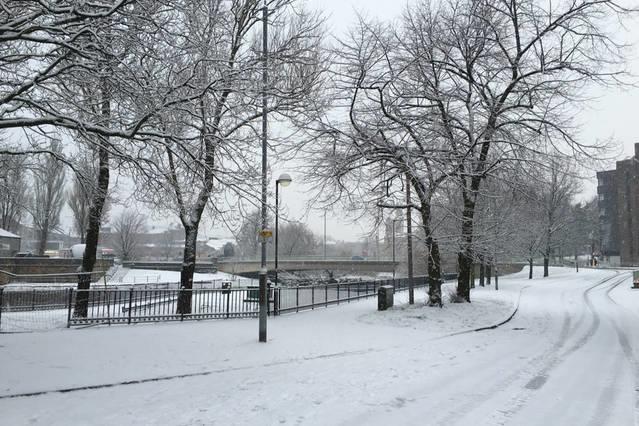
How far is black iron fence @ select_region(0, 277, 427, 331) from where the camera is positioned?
44.1 ft

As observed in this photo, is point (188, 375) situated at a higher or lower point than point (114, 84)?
lower

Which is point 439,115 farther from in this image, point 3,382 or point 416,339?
point 3,382

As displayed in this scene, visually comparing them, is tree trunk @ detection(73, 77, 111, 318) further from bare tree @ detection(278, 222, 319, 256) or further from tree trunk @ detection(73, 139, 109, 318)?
bare tree @ detection(278, 222, 319, 256)

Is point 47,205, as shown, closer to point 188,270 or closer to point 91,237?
point 91,237

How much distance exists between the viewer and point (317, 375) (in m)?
8.21

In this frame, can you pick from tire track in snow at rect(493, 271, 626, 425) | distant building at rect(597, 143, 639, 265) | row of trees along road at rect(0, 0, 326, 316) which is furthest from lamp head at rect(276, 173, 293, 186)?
distant building at rect(597, 143, 639, 265)

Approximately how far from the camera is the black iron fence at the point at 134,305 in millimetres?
13430

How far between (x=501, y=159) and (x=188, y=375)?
12.6 meters

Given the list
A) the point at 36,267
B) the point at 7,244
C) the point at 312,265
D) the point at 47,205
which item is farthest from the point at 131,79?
the point at 312,265

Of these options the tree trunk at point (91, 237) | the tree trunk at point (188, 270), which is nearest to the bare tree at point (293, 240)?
the tree trunk at point (188, 270)

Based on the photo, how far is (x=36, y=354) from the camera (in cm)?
902

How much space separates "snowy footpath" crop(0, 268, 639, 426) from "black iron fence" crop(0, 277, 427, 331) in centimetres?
108

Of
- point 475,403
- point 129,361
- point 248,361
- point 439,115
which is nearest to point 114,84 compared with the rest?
point 129,361

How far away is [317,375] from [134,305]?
10.6 m
